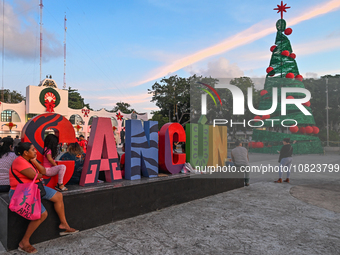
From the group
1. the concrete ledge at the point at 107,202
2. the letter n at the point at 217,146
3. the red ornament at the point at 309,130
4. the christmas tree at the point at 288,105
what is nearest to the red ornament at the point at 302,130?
the christmas tree at the point at 288,105

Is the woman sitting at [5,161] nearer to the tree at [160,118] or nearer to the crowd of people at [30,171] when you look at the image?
the crowd of people at [30,171]

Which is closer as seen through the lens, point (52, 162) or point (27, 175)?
point (27, 175)

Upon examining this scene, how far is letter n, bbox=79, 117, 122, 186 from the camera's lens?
5219mm

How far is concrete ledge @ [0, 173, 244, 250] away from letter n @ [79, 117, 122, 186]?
0.26 m

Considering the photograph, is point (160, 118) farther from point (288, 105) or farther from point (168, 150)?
point (168, 150)

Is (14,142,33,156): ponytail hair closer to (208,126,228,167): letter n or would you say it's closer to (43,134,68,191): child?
(43,134,68,191): child

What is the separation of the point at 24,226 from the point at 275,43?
24.1 m

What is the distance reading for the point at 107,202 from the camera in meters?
4.80

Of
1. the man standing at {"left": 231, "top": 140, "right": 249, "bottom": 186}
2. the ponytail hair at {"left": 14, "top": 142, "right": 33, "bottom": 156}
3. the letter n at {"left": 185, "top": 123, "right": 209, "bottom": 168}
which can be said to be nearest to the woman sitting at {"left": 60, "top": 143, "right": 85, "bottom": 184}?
the ponytail hair at {"left": 14, "top": 142, "right": 33, "bottom": 156}

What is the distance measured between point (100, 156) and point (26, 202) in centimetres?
212

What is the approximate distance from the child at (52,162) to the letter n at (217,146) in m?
4.79

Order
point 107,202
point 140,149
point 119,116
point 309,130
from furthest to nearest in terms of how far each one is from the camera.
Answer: point 119,116 → point 309,130 → point 140,149 → point 107,202

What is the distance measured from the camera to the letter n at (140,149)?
5.96 m

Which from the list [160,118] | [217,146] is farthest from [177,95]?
[217,146]
